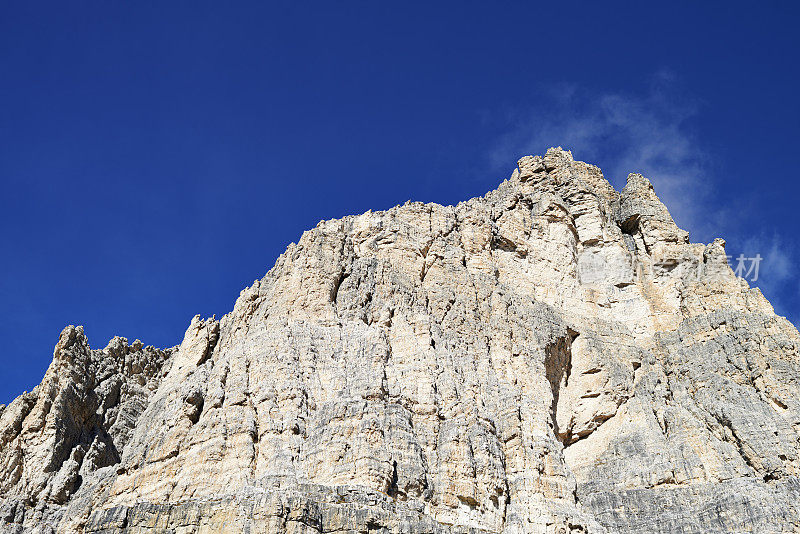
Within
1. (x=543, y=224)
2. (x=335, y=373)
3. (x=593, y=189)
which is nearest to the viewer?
(x=335, y=373)

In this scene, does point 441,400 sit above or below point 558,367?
below

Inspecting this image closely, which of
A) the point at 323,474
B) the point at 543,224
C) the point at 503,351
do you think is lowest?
the point at 323,474

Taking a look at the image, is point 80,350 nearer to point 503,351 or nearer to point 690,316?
point 503,351

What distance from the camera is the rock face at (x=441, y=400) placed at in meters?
40.2

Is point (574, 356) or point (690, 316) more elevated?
point (690, 316)

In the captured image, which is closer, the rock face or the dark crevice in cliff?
the rock face

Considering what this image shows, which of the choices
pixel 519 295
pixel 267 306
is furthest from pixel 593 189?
pixel 267 306

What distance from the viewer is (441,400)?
1805 inches

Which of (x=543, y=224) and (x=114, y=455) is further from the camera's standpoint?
(x=543, y=224)

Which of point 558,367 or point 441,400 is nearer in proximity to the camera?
point 441,400

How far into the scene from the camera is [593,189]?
7444 centimetres

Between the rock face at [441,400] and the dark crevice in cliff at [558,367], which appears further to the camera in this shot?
the dark crevice in cliff at [558,367]

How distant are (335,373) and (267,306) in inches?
421

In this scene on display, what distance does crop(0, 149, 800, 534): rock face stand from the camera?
40.2 metres
